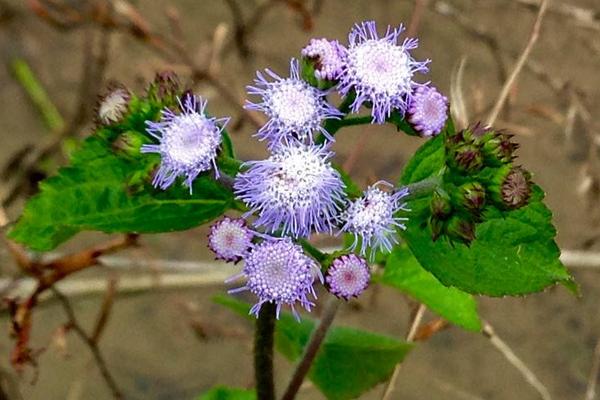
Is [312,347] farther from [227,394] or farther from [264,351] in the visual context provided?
[227,394]

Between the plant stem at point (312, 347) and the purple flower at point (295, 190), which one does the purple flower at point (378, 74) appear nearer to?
the purple flower at point (295, 190)

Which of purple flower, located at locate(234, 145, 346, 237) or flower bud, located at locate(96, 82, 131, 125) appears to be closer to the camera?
purple flower, located at locate(234, 145, 346, 237)

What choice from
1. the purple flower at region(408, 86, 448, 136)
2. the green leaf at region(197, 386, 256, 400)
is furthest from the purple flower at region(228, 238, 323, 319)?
the green leaf at region(197, 386, 256, 400)

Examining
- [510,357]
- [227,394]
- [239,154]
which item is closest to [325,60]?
[227,394]

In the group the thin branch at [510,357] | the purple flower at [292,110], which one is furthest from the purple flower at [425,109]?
the thin branch at [510,357]

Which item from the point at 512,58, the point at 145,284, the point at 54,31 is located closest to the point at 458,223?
the point at 145,284

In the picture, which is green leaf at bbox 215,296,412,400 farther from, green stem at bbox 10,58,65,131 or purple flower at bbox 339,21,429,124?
green stem at bbox 10,58,65,131

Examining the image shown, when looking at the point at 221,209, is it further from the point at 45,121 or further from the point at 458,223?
the point at 45,121
